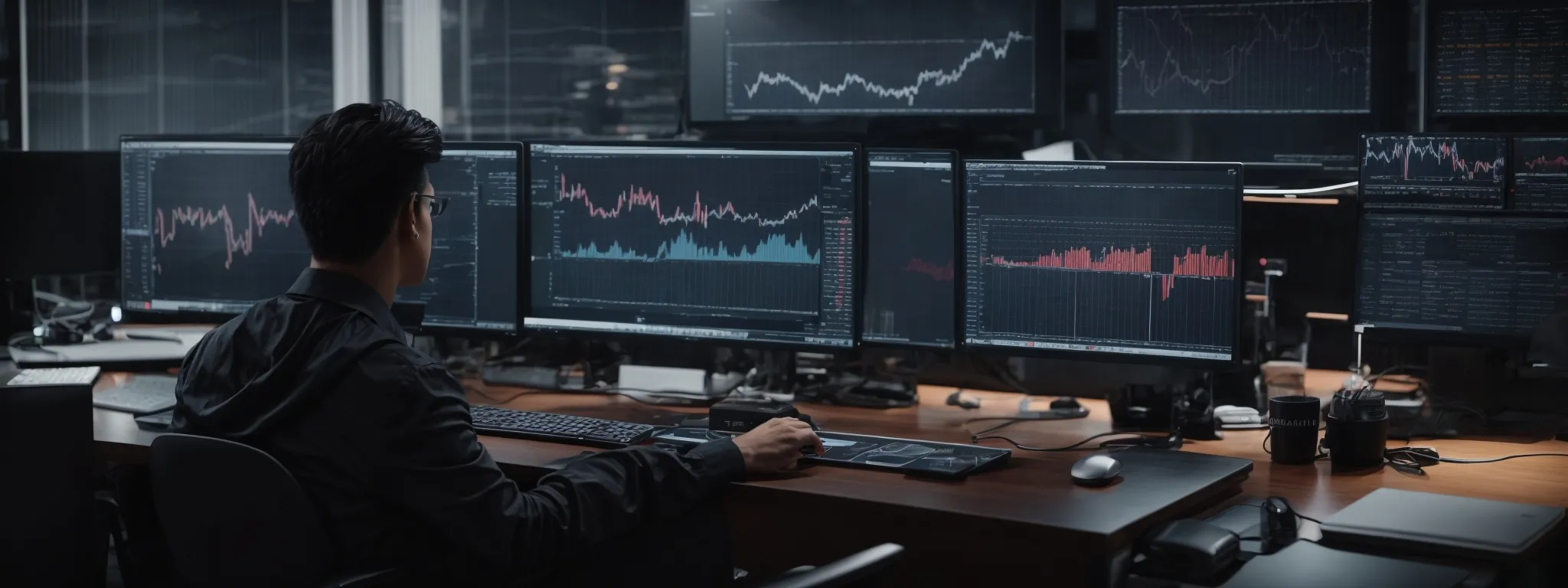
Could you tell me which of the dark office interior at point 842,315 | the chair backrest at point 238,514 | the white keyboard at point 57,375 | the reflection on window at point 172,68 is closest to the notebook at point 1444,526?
the dark office interior at point 842,315

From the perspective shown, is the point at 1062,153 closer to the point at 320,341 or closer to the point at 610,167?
the point at 610,167

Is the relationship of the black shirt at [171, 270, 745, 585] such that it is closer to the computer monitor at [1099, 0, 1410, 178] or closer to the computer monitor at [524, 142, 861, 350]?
the computer monitor at [524, 142, 861, 350]

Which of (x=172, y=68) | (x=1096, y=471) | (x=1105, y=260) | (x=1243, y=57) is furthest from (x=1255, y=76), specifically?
(x=172, y=68)

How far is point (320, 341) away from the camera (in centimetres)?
174

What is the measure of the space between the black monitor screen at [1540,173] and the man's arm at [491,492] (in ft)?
4.57

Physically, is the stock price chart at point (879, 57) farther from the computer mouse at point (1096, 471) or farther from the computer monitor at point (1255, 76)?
the computer mouse at point (1096, 471)

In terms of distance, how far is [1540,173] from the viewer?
229 centimetres

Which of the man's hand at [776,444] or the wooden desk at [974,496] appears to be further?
the man's hand at [776,444]

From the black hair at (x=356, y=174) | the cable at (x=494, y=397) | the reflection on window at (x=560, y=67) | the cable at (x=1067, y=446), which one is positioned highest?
the reflection on window at (x=560, y=67)

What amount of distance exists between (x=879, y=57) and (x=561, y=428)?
122 cm

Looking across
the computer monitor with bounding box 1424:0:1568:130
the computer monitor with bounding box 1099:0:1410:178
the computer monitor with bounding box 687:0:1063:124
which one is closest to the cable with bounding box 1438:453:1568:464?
the computer monitor with bounding box 1424:0:1568:130

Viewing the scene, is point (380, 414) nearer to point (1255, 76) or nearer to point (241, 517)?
point (241, 517)

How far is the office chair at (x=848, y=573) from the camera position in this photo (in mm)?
1725

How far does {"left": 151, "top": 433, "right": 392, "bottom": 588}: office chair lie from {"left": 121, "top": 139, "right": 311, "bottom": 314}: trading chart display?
120cm
